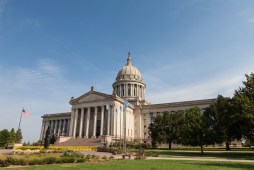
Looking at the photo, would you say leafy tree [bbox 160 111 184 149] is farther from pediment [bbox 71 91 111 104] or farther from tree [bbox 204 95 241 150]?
pediment [bbox 71 91 111 104]

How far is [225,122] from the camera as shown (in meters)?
43.8

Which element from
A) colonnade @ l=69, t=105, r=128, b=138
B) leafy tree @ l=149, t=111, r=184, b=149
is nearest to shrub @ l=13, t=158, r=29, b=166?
leafy tree @ l=149, t=111, r=184, b=149

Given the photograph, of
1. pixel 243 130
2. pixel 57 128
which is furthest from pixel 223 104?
pixel 57 128

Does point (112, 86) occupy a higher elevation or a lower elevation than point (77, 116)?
higher

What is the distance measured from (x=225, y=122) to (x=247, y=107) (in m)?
11.2

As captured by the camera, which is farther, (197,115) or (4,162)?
(197,115)

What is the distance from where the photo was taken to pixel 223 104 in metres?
47.4

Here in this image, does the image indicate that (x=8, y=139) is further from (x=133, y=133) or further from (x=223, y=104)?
(x=223, y=104)

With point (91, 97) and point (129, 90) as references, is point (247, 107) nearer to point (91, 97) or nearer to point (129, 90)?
point (91, 97)

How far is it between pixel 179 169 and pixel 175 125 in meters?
48.2

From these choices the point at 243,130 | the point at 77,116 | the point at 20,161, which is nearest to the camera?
the point at 20,161

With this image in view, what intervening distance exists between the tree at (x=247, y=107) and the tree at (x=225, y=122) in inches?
77.4

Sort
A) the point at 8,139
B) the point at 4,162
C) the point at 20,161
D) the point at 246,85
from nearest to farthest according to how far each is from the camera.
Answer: the point at 4,162 → the point at 20,161 → the point at 246,85 → the point at 8,139

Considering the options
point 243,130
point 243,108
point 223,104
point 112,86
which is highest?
point 112,86
